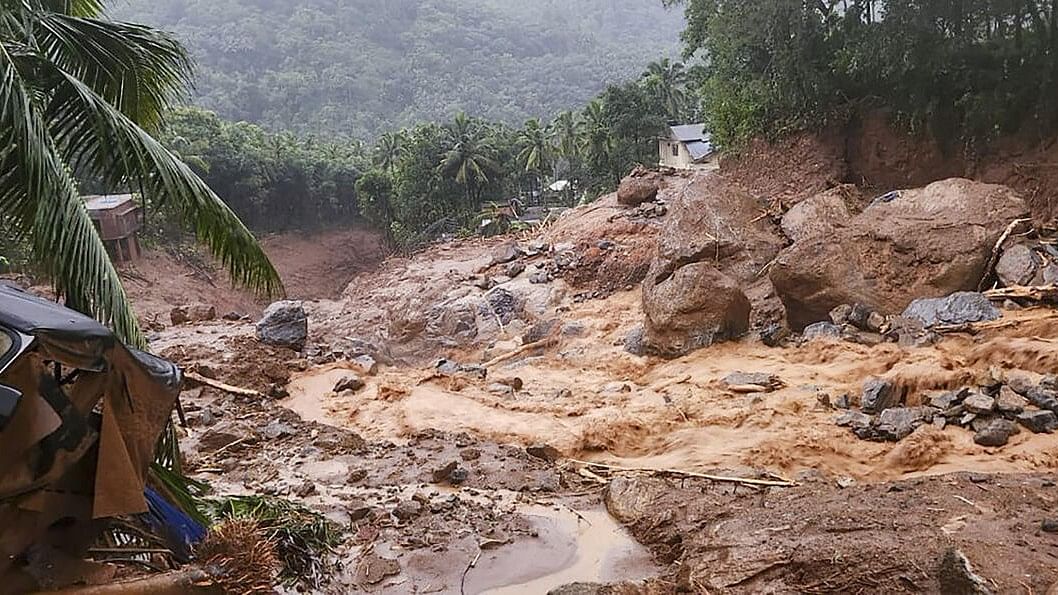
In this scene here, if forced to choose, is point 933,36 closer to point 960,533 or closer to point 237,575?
point 960,533

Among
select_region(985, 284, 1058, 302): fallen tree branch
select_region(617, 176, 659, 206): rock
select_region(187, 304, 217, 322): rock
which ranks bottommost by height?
select_region(985, 284, 1058, 302): fallen tree branch

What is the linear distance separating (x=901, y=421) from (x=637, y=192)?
1451cm

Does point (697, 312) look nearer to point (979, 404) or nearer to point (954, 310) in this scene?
point (954, 310)

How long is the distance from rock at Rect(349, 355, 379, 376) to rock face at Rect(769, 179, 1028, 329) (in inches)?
264

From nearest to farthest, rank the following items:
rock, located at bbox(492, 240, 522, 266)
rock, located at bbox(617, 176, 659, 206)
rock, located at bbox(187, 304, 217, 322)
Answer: rock, located at bbox(187, 304, 217, 322) < rock, located at bbox(492, 240, 522, 266) < rock, located at bbox(617, 176, 659, 206)

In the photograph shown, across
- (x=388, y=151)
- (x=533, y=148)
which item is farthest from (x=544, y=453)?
(x=388, y=151)

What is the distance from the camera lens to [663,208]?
66.0ft

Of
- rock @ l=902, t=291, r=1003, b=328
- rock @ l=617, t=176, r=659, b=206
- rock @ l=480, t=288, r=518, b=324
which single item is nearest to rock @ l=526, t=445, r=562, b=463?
rock @ l=902, t=291, r=1003, b=328

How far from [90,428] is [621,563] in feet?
13.4

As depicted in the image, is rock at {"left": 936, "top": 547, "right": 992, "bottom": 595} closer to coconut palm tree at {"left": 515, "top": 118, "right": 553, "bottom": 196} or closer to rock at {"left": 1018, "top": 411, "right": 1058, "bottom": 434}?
rock at {"left": 1018, "top": 411, "right": 1058, "bottom": 434}

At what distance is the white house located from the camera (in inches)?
1161

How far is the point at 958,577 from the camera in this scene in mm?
3850

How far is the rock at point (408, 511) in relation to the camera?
6590mm

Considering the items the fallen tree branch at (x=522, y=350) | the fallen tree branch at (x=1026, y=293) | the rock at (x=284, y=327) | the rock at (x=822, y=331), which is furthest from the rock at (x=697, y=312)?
the rock at (x=284, y=327)
